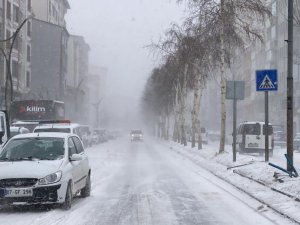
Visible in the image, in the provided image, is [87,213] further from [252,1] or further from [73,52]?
[73,52]

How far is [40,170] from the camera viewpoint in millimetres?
11180

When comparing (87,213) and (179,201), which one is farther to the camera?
(179,201)

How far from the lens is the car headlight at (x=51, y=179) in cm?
1110

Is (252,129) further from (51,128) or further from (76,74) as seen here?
(76,74)

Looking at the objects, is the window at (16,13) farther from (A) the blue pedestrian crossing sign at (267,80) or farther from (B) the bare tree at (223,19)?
(A) the blue pedestrian crossing sign at (267,80)

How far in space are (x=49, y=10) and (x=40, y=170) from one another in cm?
7546

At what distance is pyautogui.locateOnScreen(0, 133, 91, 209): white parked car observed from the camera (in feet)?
36.2

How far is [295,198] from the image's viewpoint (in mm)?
12492

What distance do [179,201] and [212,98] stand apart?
125 m

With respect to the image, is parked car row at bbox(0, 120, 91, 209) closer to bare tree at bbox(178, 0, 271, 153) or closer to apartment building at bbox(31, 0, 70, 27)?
bare tree at bbox(178, 0, 271, 153)

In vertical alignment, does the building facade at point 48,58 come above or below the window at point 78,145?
Result: above

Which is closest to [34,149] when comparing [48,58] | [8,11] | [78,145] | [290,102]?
[78,145]

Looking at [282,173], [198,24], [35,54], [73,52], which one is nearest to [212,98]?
[73,52]

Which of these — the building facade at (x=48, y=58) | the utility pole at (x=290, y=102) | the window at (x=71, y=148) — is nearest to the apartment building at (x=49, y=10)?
the building facade at (x=48, y=58)
